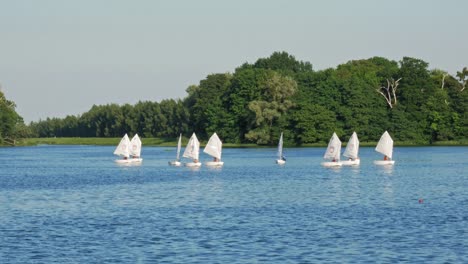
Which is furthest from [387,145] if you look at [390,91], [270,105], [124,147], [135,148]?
[390,91]

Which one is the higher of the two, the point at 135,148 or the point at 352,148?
the point at 352,148

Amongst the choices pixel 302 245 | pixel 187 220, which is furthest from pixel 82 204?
pixel 302 245

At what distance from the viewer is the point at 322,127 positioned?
176875 mm

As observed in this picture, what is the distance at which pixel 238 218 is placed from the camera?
5034cm

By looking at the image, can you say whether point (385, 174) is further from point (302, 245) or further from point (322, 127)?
point (322, 127)

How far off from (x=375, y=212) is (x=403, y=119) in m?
126

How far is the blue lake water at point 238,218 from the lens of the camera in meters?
37.6

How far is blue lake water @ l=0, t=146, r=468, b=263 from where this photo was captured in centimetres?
3762

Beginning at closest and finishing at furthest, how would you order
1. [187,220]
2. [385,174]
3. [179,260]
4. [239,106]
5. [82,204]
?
[179,260], [187,220], [82,204], [385,174], [239,106]

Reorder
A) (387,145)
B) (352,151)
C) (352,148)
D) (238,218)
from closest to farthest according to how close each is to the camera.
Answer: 1. (238,218)
2. (352,148)
3. (352,151)
4. (387,145)

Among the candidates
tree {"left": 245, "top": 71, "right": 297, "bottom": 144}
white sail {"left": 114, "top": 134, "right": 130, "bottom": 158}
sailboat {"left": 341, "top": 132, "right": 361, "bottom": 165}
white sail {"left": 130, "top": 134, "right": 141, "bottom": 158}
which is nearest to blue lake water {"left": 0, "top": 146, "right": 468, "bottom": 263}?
sailboat {"left": 341, "top": 132, "right": 361, "bottom": 165}

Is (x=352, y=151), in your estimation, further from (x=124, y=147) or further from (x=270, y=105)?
(x=270, y=105)

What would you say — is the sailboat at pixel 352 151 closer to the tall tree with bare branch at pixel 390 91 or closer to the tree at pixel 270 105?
the tree at pixel 270 105

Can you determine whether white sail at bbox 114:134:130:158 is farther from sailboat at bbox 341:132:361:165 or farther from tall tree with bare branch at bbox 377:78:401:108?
tall tree with bare branch at bbox 377:78:401:108
